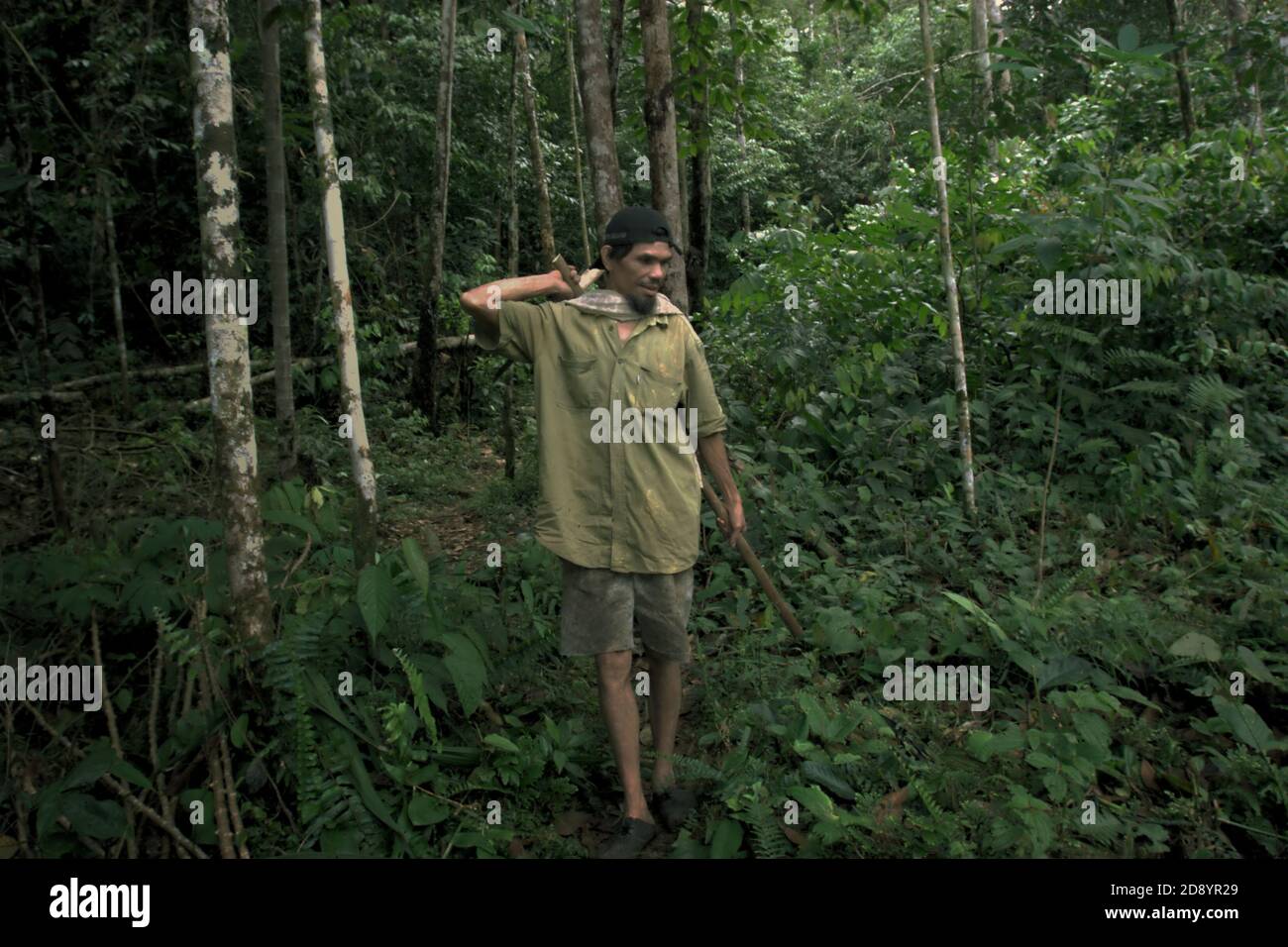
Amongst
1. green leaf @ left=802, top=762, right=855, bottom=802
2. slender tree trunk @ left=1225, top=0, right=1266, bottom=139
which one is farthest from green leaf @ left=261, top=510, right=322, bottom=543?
slender tree trunk @ left=1225, top=0, right=1266, bottom=139

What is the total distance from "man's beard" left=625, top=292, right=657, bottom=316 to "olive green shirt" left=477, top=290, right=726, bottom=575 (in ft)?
0.12

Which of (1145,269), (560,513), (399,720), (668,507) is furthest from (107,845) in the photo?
(1145,269)

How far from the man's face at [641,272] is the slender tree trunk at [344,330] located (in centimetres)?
197

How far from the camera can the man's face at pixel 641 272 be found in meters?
3.22

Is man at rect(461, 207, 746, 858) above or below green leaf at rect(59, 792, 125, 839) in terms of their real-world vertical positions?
above

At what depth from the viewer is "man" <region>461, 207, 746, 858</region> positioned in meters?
3.18

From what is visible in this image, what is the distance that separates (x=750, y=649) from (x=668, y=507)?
1361mm

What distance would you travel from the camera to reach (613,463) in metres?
3.22

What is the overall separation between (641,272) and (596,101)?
10.2 ft

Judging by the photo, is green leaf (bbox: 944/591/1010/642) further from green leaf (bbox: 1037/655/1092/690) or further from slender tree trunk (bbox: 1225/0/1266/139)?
slender tree trunk (bbox: 1225/0/1266/139)

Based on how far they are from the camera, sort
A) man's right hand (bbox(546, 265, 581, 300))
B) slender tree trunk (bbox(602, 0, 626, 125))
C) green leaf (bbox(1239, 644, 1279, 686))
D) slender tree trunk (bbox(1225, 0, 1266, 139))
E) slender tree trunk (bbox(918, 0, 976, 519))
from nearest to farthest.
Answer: man's right hand (bbox(546, 265, 581, 300))
green leaf (bbox(1239, 644, 1279, 686))
slender tree trunk (bbox(918, 0, 976, 519))
slender tree trunk (bbox(602, 0, 626, 125))
slender tree trunk (bbox(1225, 0, 1266, 139))

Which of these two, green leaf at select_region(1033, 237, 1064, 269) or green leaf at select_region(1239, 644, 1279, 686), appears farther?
green leaf at select_region(1033, 237, 1064, 269)
